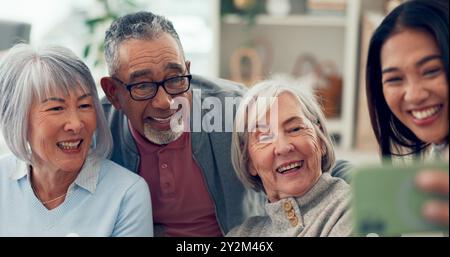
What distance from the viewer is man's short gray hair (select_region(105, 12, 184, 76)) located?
121cm

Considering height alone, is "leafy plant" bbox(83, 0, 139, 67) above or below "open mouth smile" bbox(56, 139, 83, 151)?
above

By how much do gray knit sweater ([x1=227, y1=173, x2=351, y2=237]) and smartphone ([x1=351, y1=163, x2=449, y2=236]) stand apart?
79 millimetres

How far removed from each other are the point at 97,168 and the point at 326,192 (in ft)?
1.49

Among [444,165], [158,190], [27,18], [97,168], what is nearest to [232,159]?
[158,190]

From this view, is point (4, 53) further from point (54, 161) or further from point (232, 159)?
point (232, 159)

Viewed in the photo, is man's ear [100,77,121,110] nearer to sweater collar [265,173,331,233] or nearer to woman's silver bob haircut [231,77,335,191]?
woman's silver bob haircut [231,77,335,191]

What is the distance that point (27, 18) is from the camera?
4.15 feet

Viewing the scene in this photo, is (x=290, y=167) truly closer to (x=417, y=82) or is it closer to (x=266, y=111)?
(x=266, y=111)

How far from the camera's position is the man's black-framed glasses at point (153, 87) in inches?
47.5

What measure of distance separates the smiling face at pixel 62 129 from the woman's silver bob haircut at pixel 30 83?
0.04ft

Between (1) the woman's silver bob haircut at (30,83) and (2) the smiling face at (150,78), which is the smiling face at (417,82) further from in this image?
(1) the woman's silver bob haircut at (30,83)

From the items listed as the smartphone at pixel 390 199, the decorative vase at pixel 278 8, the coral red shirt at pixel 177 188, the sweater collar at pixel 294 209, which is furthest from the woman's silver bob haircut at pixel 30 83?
the decorative vase at pixel 278 8

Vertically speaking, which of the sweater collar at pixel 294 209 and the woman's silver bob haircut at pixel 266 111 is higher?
the woman's silver bob haircut at pixel 266 111

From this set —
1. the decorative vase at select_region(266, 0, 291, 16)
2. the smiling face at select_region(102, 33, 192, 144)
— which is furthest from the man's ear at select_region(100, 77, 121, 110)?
the decorative vase at select_region(266, 0, 291, 16)
